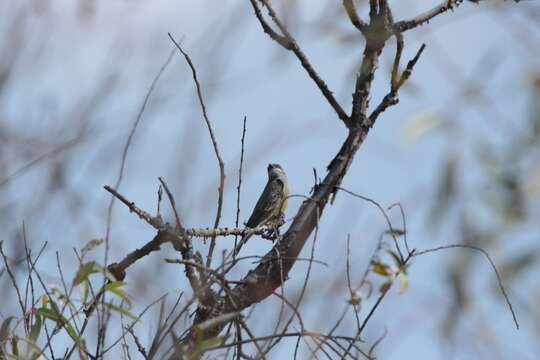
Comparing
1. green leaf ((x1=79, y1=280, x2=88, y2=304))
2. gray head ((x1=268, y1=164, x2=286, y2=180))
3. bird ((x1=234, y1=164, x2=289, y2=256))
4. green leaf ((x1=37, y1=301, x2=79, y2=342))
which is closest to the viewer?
green leaf ((x1=37, y1=301, x2=79, y2=342))

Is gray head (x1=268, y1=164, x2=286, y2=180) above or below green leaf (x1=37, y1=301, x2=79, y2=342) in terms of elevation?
above

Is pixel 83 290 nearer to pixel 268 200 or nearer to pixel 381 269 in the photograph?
pixel 381 269

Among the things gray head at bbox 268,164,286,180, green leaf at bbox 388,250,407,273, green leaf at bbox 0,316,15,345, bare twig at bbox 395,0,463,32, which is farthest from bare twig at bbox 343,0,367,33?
gray head at bbox 268,164,286,180

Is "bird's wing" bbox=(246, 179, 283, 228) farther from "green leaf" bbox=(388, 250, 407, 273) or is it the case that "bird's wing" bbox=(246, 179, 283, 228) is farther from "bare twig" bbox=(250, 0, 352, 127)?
"bare twig" bbox=(250, 0, 352, 127)

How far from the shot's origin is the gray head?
7336mm

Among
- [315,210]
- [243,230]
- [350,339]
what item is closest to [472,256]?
[243,230]

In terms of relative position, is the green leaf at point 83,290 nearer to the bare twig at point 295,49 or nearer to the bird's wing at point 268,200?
the bare twig at point 295,49

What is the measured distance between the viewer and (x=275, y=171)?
24.5 feet

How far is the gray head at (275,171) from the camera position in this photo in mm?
7336

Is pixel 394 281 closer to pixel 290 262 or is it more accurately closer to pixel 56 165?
pixel 290 262

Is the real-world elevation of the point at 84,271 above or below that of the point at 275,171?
below

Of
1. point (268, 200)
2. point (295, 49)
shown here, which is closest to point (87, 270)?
point (295, 49)

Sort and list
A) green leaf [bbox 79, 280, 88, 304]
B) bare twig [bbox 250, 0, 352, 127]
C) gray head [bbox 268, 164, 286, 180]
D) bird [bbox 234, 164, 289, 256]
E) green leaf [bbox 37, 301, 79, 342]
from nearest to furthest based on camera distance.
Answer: green leaf [bbox 37, 301, 79, 342] < green leaf [bbox 79, 280, 88, 304] < bare twig [bbox 250, 0, 352, 127] < bird [bbox 234, 164, 289, 256] < gray head [bbox 268, 164, 286, 180]

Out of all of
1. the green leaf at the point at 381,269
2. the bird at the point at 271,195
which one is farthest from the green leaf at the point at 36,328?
the bird at the point at 271,195
